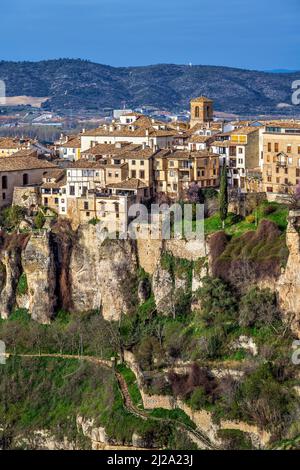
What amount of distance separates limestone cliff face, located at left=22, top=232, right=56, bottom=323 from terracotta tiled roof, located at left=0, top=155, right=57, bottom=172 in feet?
16.0

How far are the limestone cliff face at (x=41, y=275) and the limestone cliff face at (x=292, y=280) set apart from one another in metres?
10.9

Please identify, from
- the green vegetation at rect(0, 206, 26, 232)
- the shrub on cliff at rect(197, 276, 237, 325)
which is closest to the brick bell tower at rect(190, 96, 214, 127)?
the green vegetation at rect(0, 206, 26, 232)

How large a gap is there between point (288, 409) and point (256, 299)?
489cm

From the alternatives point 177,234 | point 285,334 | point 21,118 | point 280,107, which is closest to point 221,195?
point 177,234

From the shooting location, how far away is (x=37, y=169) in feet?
182

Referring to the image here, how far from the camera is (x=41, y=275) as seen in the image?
50.8m

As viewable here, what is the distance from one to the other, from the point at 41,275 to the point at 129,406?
8.54m

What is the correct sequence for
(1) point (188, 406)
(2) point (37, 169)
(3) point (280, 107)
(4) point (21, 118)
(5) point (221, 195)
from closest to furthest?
1. (1) point (188, 406)
2. (5) point (221, 195)
3. (2) point (37, 169)
4. (4) point (21, 118)
5. (3) point (280, 107)

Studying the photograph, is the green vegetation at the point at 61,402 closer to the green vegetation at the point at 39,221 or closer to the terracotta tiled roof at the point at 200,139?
the green vegetation at the point at 39,221

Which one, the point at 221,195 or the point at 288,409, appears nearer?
the point at 288,409

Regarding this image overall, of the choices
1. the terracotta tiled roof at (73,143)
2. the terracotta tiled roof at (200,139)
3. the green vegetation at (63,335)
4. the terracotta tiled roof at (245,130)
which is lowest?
the green vegetation at (63,335)

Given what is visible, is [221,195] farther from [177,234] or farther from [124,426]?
[124,426]

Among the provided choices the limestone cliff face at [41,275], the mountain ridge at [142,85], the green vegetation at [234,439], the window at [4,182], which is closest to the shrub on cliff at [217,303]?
the green vegetation at [234,439]

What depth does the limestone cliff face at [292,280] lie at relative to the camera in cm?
4303
